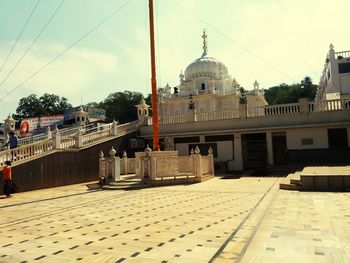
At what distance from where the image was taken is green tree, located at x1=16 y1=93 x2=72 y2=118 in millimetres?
70000

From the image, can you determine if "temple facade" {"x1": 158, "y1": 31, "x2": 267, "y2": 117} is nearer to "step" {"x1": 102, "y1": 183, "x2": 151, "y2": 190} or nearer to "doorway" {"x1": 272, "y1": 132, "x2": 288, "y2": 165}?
"doorway" {"x1": 272, "y1": 132, "x2": 288, "y2": 165}

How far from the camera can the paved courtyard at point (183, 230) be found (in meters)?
4.71

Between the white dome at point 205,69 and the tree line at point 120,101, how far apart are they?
23.7 meters

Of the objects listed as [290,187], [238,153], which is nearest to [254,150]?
[238,153]

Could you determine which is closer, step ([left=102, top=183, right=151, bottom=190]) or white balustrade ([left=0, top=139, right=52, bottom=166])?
white balustrade ([left=0, top=139, right=52, bottom=166])

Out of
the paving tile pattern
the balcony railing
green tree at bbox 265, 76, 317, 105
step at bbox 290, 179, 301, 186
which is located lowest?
the paving tile pattern

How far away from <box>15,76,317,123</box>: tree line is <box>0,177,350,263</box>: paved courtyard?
185ft

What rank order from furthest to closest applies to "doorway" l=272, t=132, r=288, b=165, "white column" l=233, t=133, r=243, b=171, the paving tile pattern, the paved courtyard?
"white column" l=233, t=133, r=243, b=171 → "doorway" l=272, t=132, r=288, b=165 → the paving tile pattern → the paved courtyard

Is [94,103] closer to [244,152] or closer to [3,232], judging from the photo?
[244,152]

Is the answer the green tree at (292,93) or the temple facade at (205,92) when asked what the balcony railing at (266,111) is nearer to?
the temple facade at (205,92)

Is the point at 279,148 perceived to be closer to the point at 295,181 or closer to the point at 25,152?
the point at 295,181

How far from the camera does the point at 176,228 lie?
6.46 metres

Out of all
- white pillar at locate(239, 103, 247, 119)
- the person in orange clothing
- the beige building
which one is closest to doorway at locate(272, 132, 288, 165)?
the beige building

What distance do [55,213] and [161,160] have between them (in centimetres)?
758
